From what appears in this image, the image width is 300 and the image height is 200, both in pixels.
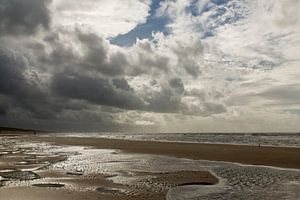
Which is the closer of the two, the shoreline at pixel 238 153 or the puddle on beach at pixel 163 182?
the puddle on beach at pixel 163 182

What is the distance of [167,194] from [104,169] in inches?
385

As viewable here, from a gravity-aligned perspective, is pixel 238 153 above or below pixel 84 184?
above

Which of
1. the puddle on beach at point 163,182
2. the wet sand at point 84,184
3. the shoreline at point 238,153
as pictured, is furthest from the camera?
the shoreline at point 238,153

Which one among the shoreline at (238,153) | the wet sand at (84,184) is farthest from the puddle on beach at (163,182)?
the shoreline at (238,153)

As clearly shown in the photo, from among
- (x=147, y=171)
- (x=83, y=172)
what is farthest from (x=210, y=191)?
(x=83, y=172)

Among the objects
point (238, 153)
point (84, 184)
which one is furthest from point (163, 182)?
point (238, 153)

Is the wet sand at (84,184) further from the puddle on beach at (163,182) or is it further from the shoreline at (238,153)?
the shoreline at (238,153)

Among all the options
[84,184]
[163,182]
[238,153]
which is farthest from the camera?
[238,153]

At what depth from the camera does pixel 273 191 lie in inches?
662

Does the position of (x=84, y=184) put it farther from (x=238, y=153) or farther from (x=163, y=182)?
(x=238, y=153)

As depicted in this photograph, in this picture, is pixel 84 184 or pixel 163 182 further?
pixel 163 182

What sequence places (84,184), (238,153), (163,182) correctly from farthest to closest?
1. (238,153)
2. (163,182)
3. (84,184)

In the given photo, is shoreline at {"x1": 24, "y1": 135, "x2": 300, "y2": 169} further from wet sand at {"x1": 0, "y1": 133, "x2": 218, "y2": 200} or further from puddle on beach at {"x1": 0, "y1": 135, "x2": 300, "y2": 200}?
wet sand at {"x1": 0, "y1": 133, "x2": 218, "y2": 200}

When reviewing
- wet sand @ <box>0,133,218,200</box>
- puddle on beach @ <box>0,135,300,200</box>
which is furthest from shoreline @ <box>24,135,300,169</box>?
wet sand @ <box>0,133,218,200</box>
